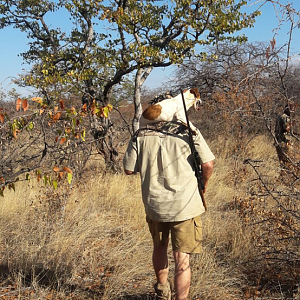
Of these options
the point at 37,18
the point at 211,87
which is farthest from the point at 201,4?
the point at 211,87

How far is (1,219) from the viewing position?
419 cm

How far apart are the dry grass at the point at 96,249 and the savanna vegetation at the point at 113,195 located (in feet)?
0.04

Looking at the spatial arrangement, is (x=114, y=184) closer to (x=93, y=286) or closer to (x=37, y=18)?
(x=93, y=286)

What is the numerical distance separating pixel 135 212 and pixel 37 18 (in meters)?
5.46

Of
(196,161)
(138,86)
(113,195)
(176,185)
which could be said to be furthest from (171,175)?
(138,86)

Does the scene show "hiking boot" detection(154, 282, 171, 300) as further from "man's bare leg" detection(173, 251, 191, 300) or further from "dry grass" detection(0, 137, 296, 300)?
"dry grass" detection(0, 137, 296, 300)

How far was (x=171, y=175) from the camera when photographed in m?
2.36

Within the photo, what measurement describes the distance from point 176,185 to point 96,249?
1746 millimetres

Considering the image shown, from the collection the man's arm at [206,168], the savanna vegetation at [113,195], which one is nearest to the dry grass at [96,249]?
the savanna vegetation at [113,195]

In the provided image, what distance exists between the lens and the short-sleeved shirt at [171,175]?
2.34m

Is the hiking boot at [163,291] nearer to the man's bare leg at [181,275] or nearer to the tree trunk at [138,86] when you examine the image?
the man's bare leg at [181,275]

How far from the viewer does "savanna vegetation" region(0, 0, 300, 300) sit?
280cm

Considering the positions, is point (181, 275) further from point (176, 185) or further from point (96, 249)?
point (96, 249)

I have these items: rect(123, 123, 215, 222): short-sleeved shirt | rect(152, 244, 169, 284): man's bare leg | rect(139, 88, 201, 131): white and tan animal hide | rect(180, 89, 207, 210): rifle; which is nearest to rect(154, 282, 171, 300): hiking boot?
→ rect(152, 244, 169, 284): man's bare leg
